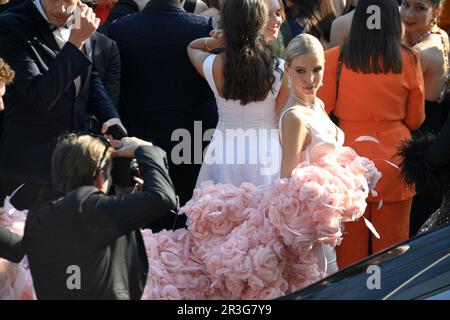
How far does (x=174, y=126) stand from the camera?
5340 millimetres

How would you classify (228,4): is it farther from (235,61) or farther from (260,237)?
(260,237)

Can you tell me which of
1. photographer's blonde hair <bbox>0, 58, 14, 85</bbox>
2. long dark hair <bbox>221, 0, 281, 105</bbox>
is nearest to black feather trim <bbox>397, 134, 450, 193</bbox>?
long dark hair <bbox>221, 0, 281, 105</bbox>

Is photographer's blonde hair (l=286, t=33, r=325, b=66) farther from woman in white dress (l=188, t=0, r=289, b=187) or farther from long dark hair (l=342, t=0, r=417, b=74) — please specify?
long dark hair (l=342, t=0, r=417, b=74)

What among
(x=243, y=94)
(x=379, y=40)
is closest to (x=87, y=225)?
(x=243, y=94)

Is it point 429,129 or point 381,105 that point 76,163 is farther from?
point 429,129

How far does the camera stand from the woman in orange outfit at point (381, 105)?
5.26 m

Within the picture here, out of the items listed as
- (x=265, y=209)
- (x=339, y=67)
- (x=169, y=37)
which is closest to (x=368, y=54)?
(x=339, y=67)

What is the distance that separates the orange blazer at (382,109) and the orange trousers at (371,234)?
2.8 inches

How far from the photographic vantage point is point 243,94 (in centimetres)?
499

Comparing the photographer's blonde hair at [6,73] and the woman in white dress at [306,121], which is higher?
the photographer's blonde hair at [6,73]

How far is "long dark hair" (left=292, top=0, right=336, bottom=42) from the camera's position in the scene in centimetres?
621

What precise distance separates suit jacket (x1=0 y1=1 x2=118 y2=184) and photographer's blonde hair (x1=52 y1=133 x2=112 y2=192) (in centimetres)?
114

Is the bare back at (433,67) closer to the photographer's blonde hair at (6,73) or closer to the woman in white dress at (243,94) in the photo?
the woman in white dress at (243,94)

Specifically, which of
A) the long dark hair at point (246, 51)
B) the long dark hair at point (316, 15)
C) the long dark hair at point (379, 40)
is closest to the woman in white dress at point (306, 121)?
the long dark hair at point (246, 51)
